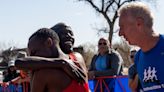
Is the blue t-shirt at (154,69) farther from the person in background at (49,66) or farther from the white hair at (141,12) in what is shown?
the person in background at (49,66)

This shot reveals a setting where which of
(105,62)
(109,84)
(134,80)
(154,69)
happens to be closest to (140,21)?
(154,69)

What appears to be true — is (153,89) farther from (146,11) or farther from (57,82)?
(57,82)

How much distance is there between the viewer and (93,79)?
24.5 ft

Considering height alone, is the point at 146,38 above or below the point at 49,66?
above

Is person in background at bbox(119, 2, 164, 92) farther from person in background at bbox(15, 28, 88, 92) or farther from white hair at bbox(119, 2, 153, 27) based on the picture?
person in background at bbox(15, 28, 88, 92)

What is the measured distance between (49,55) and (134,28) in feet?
2.64

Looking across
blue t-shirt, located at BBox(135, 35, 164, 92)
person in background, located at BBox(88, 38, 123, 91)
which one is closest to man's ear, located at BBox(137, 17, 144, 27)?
blue t-shirt, located at BBox(135, 35, 164, 92)

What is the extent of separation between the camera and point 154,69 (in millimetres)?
3164

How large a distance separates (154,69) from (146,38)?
22cm

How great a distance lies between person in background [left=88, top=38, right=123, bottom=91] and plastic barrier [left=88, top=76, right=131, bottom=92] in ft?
0.22

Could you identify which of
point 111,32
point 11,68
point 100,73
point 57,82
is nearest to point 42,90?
point 57,82

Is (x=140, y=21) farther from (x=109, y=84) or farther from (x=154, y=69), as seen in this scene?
(x=109, y=84)

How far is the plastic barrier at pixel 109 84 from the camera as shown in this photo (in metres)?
7.23

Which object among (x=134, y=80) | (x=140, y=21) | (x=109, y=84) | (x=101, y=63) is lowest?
(x=109, y=84)
